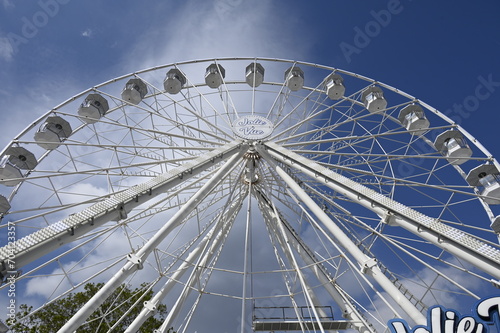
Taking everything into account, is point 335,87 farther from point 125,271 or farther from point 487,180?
point 125,271

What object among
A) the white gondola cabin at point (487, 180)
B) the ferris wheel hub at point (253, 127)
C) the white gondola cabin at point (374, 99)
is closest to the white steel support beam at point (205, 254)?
the ferris wheel hub at point (253, 127)

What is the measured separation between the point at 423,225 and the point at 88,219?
8246 millimetres

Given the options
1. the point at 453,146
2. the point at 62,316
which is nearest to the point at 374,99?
the point at 453,146

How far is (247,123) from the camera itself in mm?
17031

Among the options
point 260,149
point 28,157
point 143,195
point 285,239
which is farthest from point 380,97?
point 28,157

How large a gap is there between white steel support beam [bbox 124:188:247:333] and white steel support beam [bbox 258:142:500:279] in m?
5.56

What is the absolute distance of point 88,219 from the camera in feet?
29.6

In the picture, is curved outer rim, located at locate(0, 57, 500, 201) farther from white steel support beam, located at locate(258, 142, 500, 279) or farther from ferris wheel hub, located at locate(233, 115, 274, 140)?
white steel support beam, located at locate(258, 142, 500, 279)

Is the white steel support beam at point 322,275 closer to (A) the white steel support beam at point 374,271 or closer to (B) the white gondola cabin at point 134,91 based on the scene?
(A) the white steel support beam at point 374,271

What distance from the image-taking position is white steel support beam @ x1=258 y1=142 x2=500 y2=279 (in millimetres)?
8867

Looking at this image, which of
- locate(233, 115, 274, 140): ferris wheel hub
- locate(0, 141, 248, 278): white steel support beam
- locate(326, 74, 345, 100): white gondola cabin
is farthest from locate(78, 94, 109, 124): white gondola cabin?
locate(326, 74, 345, 100): white gondola cabin

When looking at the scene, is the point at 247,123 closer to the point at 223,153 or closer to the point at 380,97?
the point at 223,153

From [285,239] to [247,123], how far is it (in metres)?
5.36

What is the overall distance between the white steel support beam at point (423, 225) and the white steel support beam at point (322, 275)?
387cm
